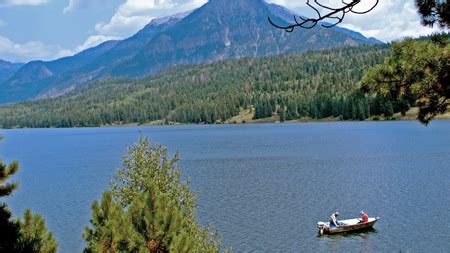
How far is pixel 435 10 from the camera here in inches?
473

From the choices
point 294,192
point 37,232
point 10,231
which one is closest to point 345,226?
point 294,192

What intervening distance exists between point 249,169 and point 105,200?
89.9m

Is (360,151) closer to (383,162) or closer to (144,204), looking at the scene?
(383,162)

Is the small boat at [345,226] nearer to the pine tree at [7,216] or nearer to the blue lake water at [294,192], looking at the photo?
the blue lake water at [294,192]

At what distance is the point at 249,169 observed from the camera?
108m

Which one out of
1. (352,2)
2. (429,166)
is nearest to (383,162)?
(429,166)

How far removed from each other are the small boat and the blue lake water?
1050mm

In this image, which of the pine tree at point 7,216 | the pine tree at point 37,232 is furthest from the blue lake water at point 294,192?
the pine tree at point 7,216

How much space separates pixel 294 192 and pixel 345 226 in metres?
22.9

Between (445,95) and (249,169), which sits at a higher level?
(445,95)

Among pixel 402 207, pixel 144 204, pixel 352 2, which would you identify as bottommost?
pixel 402 207

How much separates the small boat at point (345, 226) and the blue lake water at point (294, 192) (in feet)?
3.44

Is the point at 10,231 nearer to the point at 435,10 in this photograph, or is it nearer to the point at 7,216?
the point at 7,216

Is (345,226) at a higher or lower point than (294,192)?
lower
